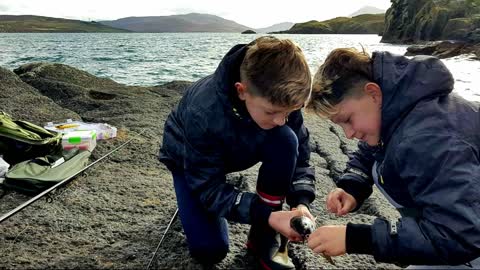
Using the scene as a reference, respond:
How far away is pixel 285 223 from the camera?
212 cm

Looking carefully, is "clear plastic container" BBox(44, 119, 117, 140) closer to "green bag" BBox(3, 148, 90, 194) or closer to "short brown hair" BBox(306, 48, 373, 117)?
"green bag" BBox(3, 148, 90, 194)

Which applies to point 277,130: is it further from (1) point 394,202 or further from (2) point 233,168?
(1) point 394,202

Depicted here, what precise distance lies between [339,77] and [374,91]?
0.57ft

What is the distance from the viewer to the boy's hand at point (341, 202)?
2441 mm

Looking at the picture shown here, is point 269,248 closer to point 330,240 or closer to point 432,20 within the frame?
point 330,240

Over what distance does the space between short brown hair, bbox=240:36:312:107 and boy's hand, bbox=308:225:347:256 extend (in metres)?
0.60

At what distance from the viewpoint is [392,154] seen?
5.99 ft

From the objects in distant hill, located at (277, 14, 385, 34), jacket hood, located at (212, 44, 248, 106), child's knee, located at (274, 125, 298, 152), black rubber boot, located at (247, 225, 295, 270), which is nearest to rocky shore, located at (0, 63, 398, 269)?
black rubber boot, located at (247, 225, 295, 270)

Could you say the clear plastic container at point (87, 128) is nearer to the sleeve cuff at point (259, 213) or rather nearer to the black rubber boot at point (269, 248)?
the black rubber boot at point (269, 248)

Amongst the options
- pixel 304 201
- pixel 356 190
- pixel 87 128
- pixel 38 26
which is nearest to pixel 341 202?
pixel 356 190

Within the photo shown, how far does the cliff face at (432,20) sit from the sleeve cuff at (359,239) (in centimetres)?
3515

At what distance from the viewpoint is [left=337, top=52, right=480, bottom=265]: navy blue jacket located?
1.59m

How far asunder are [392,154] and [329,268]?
806 mm

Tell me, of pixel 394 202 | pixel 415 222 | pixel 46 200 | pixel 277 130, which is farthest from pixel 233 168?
pixel 46 200
